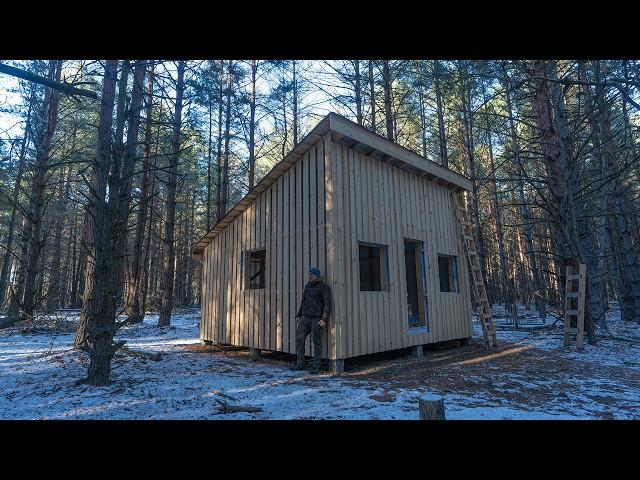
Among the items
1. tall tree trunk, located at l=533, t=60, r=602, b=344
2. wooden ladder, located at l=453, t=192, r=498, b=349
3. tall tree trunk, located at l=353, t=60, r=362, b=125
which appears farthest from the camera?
tall tree trunk, located at l=353, t=60, r=362, b=125

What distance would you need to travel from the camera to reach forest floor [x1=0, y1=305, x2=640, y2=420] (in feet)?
13.2

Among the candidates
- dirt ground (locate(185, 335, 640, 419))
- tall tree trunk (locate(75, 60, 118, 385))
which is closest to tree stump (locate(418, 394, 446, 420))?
dirt ground (locate(185, 335, 640, 419))

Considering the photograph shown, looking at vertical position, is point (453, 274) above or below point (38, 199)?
below

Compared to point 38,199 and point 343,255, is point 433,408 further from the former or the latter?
point 38,199

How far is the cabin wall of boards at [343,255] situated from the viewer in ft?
21.8

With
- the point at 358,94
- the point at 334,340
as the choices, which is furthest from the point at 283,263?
the point at 358,94

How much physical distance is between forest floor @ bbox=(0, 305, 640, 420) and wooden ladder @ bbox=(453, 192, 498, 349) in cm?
62

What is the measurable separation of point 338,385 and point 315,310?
57.6 inches

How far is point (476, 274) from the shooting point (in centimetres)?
939

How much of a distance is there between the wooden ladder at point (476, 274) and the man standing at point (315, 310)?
4.81 meters

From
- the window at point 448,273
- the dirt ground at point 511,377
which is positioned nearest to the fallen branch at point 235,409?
the dirt ground at point 511,377

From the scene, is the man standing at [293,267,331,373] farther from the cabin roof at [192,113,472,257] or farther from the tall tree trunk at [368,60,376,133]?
the tall tree trunk at [368,60,376,133]

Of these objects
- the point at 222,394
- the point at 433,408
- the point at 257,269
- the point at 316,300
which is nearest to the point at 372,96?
the point at 257,269
